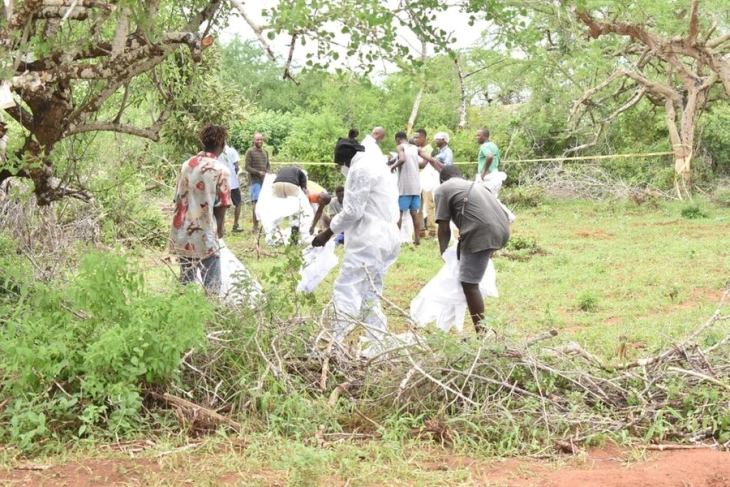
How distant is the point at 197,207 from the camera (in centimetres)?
684

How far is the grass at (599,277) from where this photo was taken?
7781mm

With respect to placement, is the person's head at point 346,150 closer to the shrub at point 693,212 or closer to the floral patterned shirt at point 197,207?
the floral patterned shirt at point 197,207

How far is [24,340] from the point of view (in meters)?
4.93

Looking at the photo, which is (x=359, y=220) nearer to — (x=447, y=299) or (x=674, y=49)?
(x=447, y=299)

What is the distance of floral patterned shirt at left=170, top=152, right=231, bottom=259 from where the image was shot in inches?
269

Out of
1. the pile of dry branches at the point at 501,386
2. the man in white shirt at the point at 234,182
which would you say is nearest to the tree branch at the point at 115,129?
the pile of dry branches at the point at 501,386

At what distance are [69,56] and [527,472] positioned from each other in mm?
3653

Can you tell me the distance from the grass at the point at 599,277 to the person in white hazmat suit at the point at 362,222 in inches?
17.6

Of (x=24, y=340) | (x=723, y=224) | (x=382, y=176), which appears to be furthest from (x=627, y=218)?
(x=24, y=340)

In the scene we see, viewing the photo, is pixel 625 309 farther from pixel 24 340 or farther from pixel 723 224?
pixel 723 224

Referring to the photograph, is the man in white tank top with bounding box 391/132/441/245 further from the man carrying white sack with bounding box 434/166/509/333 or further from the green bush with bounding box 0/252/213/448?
the green bush with bounding box 0/252/213/448

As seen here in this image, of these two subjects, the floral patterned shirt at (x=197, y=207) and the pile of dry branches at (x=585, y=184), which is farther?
the pile of dry branches at (x=585, y=184)

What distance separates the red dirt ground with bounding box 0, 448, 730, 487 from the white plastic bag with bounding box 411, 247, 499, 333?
2.68 m

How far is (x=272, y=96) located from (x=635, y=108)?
740 inches
